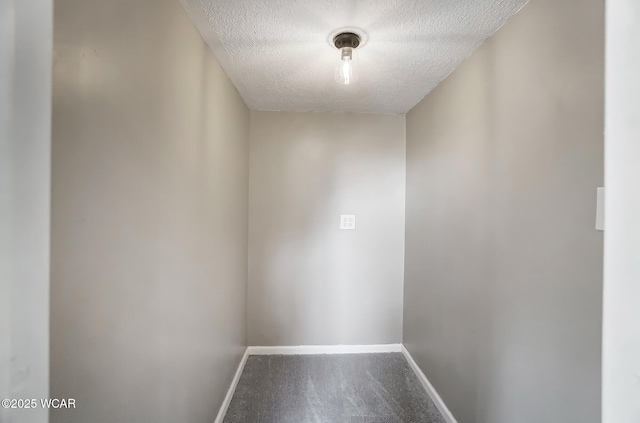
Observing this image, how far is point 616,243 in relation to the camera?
0.34 metres

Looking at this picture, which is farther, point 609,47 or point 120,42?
point 120,42

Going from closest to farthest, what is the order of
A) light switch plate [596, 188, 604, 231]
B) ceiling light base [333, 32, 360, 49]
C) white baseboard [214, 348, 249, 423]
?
light switch plate [596, 188, 604, 231] < ceiling light base [333, 32, 360, 49] < white baseboard [214, 348, 249, 423]

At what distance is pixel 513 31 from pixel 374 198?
4.60ft

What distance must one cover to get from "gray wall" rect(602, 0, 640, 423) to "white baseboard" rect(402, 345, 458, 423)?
1.51 m

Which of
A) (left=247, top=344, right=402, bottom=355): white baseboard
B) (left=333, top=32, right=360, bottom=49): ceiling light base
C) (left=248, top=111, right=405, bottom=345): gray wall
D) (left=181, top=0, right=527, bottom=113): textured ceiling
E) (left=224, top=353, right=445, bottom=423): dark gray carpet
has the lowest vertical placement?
(left=224, top=353, right=445, bottom=423): dark gray carpet

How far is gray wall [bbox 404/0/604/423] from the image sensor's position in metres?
0.78

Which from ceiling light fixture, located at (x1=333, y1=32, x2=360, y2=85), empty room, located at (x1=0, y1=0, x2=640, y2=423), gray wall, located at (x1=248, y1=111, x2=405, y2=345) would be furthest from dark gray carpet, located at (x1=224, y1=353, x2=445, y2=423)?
ceiling light fixture, located at (x1=333, y1=32, x2=360, y2=85)

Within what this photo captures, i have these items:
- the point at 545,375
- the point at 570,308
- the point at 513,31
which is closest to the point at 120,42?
the point at 513,31

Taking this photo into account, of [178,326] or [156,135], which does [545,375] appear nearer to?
[178,326]

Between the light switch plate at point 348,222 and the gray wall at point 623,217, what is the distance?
1.91m

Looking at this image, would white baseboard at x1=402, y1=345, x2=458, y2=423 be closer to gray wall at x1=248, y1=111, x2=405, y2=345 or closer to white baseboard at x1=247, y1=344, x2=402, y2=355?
gray wall at x1=248, y1=111, x2=405, y2=345

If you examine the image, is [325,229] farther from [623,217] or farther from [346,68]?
[623,217]

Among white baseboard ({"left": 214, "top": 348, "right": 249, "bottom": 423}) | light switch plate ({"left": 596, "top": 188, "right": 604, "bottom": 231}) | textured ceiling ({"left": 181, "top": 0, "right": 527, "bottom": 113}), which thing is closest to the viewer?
light switch plate ({"left": 596, "top": 188, "right": 604, "bottom": 231})

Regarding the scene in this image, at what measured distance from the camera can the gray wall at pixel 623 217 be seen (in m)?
0.32
